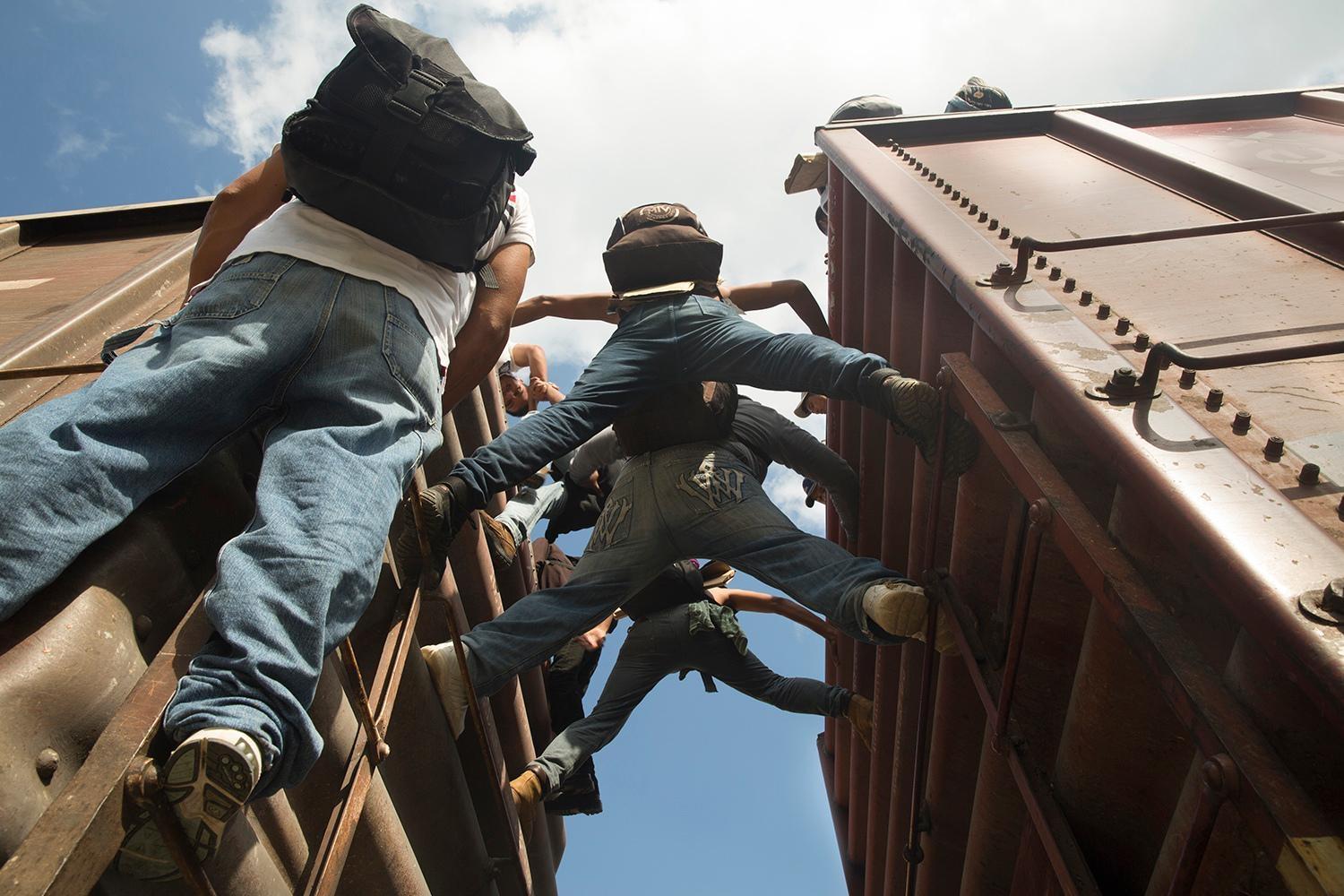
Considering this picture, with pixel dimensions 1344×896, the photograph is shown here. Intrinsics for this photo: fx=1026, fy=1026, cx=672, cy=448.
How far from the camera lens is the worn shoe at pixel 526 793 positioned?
4.59 meters

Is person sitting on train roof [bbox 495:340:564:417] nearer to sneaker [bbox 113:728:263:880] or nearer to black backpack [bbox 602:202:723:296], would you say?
black backpack [bbox 602:202:723:296]

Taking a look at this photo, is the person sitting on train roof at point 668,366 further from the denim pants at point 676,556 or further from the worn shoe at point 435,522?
the denim pants at point 676,556

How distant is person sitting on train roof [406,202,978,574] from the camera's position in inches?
148

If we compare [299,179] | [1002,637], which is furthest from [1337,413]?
[299,179]

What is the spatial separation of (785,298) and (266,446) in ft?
11.2

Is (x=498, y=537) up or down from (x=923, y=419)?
down

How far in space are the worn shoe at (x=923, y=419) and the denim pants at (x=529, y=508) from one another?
232cm

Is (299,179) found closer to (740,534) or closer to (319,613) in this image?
(319,613)

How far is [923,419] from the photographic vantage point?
364 centimetres

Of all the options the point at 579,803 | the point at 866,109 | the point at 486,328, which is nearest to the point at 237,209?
the point at 486,328

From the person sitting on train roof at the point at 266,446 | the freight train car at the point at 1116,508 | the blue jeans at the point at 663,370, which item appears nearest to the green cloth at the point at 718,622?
the freight train car at the point at 1116,508

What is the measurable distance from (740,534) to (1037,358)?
5.61 ft

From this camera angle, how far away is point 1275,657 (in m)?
1.84

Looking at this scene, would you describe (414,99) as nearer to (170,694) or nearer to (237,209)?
(237,209)
